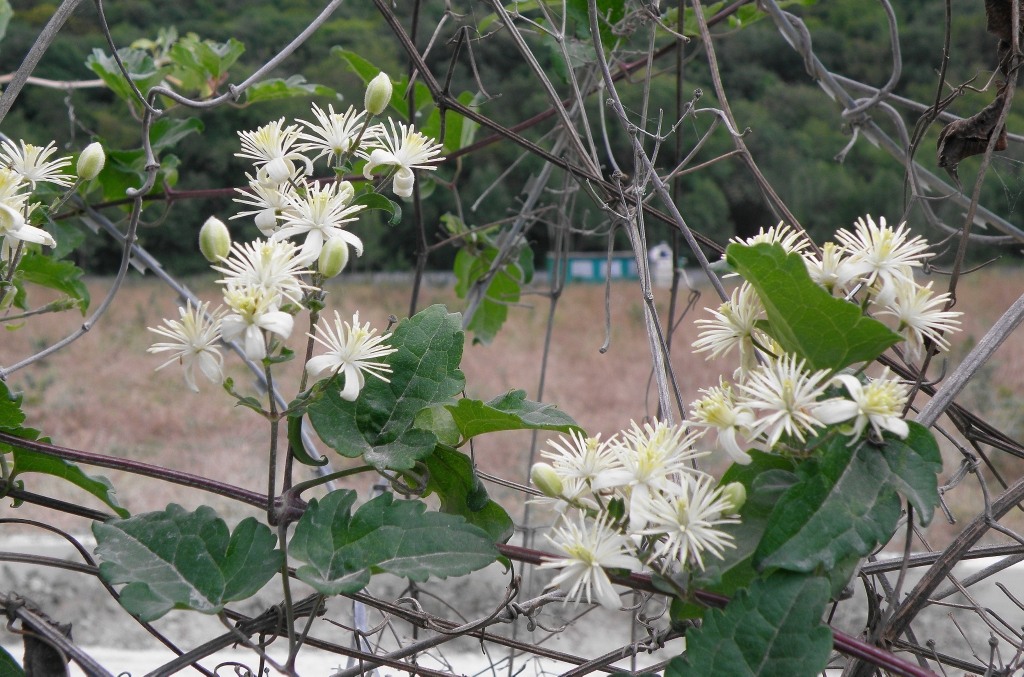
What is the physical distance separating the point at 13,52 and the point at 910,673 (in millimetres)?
4246

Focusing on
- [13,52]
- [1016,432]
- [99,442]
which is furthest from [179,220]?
[1016,432]

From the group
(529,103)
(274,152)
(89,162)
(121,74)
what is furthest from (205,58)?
(529,103)

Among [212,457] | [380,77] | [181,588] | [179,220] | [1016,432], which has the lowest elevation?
[181,588]

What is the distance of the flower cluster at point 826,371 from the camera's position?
0.95ft

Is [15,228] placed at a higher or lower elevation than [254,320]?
higher

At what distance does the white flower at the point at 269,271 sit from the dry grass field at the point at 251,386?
1.95 meters

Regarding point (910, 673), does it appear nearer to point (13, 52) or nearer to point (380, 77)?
point (380, 77)

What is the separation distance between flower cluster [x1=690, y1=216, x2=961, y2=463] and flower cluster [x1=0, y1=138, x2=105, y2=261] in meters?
0.30

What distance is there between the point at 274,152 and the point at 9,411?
167mm

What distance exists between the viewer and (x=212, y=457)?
2.92 m

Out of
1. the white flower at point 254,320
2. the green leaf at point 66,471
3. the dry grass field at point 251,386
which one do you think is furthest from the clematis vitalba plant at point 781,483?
the dry grass field at point 251,386

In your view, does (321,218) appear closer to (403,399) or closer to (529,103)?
(403,399)

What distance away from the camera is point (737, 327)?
0.35 m

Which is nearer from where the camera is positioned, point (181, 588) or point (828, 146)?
point (181, 588)
